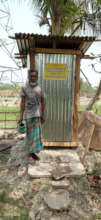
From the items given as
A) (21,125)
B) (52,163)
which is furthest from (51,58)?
(52,163)

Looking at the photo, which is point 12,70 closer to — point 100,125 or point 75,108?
point 75,108

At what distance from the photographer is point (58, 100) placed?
4.43m

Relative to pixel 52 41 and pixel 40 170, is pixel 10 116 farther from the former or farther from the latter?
pixel 40 170

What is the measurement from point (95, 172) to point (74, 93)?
167 cm

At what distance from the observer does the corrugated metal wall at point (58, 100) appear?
432cm

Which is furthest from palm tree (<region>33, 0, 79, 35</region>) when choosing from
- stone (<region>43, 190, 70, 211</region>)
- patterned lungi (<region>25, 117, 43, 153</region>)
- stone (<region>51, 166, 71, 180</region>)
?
stone (<region>43, 190, 70, 211</region>)

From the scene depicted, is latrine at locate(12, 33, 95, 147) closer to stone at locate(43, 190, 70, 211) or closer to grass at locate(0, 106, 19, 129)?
stone at locate(43, 190, 70, 211)

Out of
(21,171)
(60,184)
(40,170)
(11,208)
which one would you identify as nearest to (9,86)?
(21,171)

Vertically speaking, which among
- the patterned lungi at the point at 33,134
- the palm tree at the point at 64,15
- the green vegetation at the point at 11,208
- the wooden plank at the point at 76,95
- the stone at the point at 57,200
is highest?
the palm tree at the point at 64,15

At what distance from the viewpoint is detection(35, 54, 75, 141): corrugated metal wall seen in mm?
4324

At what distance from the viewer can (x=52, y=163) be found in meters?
3.82

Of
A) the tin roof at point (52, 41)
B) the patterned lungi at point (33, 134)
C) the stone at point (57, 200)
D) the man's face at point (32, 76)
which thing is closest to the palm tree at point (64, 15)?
the tin roof at point (52, 41)

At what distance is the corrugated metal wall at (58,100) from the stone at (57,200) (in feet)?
5.48

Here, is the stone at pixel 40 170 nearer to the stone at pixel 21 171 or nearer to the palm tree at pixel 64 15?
the stone at pixel 21 171
